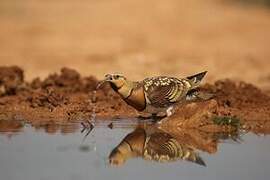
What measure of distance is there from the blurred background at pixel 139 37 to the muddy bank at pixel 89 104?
2304 mm

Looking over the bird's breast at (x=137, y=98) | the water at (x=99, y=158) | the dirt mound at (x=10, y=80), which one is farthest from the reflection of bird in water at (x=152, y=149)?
the dirt mound at (x=10, y=80)

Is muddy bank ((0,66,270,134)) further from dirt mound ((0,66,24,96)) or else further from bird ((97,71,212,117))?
bird ((97,71,212,117))

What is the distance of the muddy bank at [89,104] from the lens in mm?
11477

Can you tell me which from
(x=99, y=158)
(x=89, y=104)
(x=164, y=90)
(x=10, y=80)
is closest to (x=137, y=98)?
(x=164, y=90)

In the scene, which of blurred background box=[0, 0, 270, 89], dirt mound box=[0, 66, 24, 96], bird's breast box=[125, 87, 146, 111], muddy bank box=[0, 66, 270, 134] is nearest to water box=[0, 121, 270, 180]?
bird's breast box=[125, 87, 146, 111]

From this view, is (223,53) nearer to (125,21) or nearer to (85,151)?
(125,21)

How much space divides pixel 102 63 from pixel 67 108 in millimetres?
5398

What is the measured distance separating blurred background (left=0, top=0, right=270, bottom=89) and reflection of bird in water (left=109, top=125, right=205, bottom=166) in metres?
5.70

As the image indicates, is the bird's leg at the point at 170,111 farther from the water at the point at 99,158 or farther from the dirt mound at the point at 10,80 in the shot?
the dirt mound at the point at 10,80

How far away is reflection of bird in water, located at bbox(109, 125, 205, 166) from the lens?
31.0 ft

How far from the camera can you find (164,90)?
11.3 meters

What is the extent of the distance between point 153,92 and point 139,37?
952 cm

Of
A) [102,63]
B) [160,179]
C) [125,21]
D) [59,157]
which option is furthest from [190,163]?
[125,21]

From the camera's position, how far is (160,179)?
8.48 m
